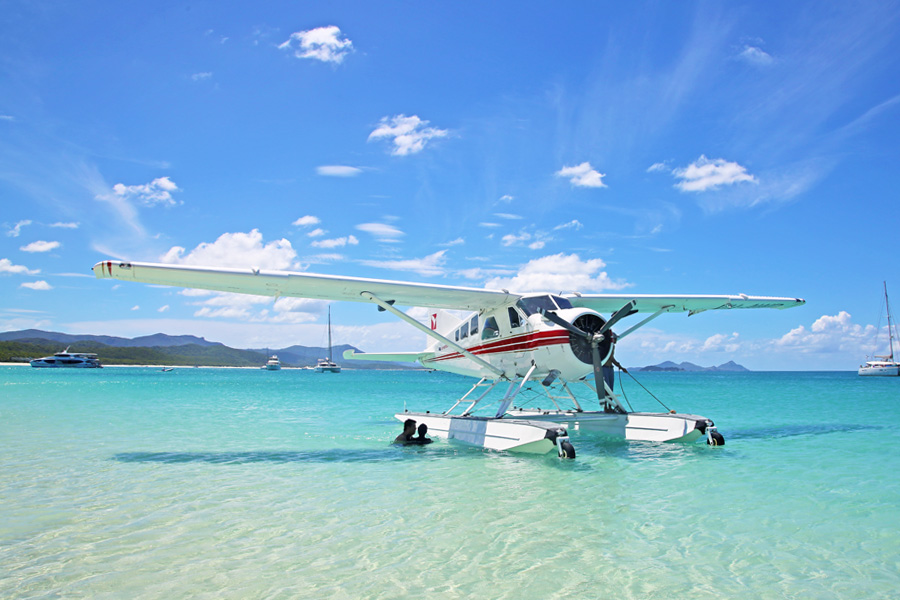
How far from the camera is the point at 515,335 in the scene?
1021 cm

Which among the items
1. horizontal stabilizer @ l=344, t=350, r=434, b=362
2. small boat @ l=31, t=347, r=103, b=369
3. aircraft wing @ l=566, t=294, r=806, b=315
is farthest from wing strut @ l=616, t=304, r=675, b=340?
small boat @ l=31, t=347, r=103, b=369

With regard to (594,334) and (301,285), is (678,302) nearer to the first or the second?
(594,334)

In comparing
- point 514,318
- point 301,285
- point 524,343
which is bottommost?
point 524,343

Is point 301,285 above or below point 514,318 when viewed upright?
above

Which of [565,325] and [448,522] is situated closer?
[448,522]

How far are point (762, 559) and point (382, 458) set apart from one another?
562 cm

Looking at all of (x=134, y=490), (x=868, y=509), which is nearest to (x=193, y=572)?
(x=134, y=490)

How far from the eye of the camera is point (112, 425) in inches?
513

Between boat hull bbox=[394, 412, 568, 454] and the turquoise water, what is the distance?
263 mm

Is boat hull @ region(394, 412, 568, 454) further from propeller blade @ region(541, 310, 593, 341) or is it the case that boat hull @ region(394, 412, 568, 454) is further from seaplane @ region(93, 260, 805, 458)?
propeller blade @ region(541, 310, 593, 341)

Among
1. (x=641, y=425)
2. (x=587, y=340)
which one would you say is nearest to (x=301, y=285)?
(x=587, y=340)

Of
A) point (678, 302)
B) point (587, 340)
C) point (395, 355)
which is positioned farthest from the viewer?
point (395, 355)

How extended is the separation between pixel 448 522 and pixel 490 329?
20.9 ft

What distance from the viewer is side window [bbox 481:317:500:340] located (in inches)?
430
